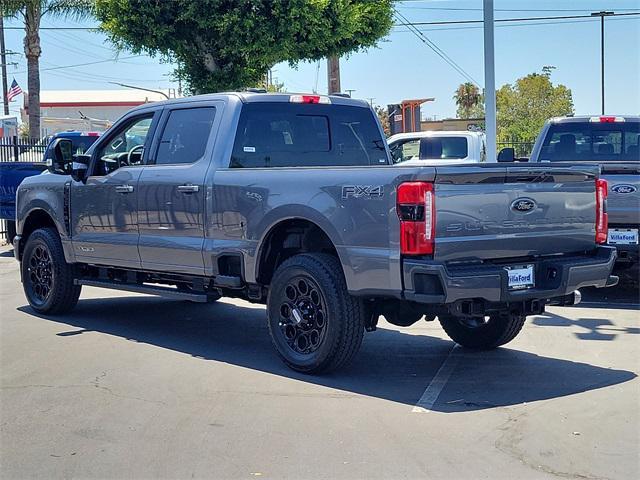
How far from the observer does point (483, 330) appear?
25.2 feet

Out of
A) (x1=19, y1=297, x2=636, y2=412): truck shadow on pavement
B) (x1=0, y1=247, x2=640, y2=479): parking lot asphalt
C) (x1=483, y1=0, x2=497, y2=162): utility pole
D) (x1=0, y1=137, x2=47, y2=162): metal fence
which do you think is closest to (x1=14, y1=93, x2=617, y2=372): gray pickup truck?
(x1=19, y1=297, x2=636, y2=412): truck shadow on pavement

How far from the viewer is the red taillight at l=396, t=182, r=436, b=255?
231 inches

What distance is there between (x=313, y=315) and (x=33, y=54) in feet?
72.5

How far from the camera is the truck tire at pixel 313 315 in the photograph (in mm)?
6500

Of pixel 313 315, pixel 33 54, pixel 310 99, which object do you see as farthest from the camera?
pixel 33 54

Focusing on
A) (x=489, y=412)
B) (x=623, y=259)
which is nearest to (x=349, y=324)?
(x=489, y=412)

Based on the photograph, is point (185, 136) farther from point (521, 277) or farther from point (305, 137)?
point (521, 277)

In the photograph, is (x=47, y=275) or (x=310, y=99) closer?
(x=310, y=99)

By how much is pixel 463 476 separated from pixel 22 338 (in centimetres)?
514

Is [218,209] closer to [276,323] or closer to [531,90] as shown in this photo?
[276,323]

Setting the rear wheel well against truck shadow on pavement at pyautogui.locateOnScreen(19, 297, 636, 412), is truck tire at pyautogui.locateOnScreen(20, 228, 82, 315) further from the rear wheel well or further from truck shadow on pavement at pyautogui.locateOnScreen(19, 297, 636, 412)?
the rear wheel well

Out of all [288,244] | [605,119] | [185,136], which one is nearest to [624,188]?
[605,119]

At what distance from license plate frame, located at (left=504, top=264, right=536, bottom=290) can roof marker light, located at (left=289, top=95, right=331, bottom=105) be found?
285 cm

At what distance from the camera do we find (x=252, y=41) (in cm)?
1783
